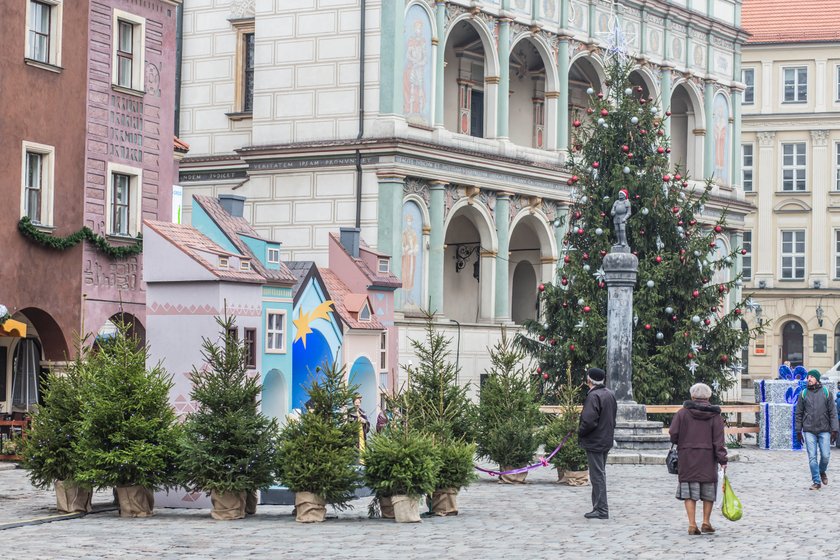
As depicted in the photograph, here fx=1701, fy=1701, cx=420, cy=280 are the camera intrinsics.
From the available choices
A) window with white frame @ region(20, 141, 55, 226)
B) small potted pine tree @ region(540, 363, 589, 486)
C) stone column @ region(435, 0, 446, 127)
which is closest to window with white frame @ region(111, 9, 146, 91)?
window with white frame @ region(20, 141, 55, 226)

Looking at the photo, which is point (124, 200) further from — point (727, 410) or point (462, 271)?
point (462, 271)

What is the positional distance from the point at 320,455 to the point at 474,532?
1.94 m

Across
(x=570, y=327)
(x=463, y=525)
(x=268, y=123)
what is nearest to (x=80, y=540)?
(x=463, y=525)

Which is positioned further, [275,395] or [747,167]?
[747,167]

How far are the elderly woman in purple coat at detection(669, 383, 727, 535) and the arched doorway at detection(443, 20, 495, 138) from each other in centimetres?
3019

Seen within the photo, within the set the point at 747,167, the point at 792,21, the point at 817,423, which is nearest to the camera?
the point at 817,423

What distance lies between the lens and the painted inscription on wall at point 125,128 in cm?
3250

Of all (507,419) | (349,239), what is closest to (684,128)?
(349,239)

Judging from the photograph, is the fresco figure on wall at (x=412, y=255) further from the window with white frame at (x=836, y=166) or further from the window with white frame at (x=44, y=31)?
the window with white frame at (x=836, y=166)

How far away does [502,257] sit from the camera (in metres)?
46.3

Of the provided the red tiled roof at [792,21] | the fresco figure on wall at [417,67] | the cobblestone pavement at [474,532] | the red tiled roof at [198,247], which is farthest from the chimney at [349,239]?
the red tiled roof at [792,21]

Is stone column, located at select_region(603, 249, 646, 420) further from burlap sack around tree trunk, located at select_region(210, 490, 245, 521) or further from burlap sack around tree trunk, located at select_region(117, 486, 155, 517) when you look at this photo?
burlap sack around tree trunk, located at select_region(117, 486, 155, 517)

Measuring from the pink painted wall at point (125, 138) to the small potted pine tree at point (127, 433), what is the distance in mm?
12409

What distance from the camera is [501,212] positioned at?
46.3 metres
